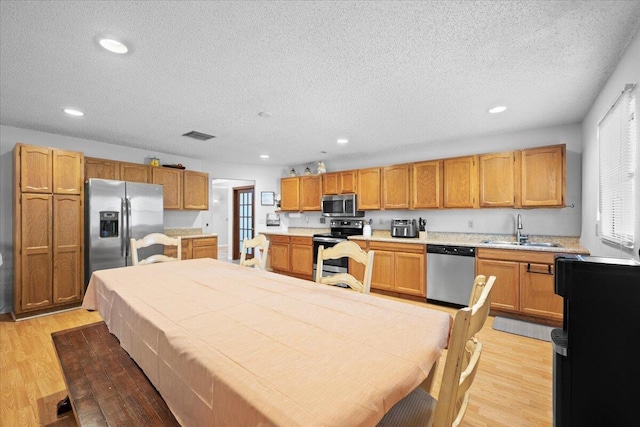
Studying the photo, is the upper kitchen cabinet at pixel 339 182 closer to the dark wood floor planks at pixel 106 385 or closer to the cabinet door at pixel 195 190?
the cabinet door at pixel 195 190

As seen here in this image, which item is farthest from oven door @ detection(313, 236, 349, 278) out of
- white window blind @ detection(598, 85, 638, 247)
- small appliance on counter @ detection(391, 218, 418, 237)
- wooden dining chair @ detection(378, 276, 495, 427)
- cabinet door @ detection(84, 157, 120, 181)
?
wooden dining chair @ detection(378, 276, 495, 427)

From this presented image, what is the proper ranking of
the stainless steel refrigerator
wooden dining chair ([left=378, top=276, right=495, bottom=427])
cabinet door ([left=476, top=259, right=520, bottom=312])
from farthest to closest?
the stainless steel refrigerator
cabinet door ([left=476, top=259, right=520, bottom=312])
wooden dining chair ([left=378, top=276, right=495, bottom=427])

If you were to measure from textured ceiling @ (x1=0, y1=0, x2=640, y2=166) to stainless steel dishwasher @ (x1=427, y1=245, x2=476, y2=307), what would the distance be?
64.9 inches

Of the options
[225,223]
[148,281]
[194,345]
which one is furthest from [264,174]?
[194,345]

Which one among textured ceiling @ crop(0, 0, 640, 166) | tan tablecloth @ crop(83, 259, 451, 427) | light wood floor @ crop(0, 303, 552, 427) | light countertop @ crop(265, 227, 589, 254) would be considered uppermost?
textured ceiling @ crop(0, 0, 640, 166)

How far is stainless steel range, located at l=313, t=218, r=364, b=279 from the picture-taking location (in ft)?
16.5

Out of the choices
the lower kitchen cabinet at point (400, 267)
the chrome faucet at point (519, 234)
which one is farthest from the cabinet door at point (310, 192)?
the chrome faucet at point (519, 234)

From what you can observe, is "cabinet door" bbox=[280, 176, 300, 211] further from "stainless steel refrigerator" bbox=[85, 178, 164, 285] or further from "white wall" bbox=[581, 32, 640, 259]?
"white wall" bbox=[581, 32, 640, 259]

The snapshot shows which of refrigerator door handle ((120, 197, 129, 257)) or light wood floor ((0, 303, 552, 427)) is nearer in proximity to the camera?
light wood floor ((0, 303, 552, 427))

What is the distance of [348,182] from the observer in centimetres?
531

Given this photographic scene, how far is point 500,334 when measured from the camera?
3.04m

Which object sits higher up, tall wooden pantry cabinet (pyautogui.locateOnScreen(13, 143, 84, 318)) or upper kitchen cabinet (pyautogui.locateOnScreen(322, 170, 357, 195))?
upper kitchen cabinet (pyautogui.locateOnScreen(322, 170, 357, 195))

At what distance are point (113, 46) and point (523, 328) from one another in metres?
4.60

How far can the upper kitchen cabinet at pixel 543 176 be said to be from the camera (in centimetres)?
339
